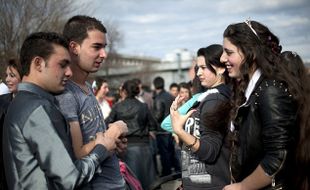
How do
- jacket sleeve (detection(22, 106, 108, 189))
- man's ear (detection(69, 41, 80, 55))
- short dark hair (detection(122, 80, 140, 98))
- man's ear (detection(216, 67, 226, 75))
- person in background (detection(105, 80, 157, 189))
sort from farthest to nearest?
short dark hair (detection(122, 80, 140, 98)), person in background (detection(105, 80, 157, 189)), man's ear (detection(216, 67, 226, 75)), man's ear (detection(69, 41, 80, 55)), jacket sleeve (detection(22, 106, 108, 189))

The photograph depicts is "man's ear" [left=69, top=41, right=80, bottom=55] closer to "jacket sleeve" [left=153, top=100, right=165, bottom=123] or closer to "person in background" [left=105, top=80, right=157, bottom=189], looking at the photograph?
"person in background" [left=105, top=80, right=157, bottom=189]

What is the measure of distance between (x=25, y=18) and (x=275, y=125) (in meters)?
11.7

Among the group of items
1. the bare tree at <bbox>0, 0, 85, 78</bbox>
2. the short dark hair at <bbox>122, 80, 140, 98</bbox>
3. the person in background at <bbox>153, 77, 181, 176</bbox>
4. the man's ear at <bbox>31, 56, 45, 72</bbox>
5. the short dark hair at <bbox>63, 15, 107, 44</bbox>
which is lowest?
the person in background at <bbox>153, 77, 181, 176</bbox>

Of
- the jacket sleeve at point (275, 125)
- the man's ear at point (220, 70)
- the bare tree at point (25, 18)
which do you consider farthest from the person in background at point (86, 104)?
the bare tree at point (25, 18)

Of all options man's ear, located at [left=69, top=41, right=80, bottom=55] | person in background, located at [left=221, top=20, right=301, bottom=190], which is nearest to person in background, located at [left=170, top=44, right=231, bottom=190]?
person in background, located at [left=221, top=20, right=301, bottom=190]

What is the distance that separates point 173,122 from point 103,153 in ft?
3.51

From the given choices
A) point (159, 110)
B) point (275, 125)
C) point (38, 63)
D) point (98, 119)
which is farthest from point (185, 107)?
point (159, 110)

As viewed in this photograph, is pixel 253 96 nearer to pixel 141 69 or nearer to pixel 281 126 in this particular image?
pixel 281 126

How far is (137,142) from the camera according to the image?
8016mm

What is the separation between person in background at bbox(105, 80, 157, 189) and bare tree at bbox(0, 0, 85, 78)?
3.88 metres

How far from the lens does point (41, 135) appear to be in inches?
88.7

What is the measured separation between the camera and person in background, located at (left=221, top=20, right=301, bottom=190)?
8.40ft

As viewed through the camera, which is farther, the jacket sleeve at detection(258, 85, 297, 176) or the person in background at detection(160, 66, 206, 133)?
the person in background at detection(160, 66, 206, 133)

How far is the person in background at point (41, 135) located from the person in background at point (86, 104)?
17cm
